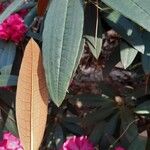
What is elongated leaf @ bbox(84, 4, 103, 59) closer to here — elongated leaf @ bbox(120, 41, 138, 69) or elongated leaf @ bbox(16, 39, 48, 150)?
elongated leaf @ bbox(120, 41, 138, 69)

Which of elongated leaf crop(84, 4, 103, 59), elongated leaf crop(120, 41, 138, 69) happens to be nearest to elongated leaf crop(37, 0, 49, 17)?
elongated leaf crop(84, 4, 103, 59)

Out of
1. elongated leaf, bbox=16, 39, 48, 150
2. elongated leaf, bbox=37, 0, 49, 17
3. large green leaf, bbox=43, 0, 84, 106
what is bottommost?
elongated leaf, bbox=16, 39, 48, 150

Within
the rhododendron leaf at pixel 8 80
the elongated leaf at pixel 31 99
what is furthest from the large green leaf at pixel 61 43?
the rhododendron leaf at pixel 8 80

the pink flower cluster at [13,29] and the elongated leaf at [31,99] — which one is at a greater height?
the pink flower cluster at [13,29]

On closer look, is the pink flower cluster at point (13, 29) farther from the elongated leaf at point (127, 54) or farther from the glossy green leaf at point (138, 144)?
the glossy green leaf at point (138, 144)

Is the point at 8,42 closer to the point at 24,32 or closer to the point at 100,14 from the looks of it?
the point at 24,32

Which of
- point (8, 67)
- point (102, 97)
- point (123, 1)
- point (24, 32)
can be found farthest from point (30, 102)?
point (102, 97)

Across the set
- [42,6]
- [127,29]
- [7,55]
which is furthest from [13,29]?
[127,29]
